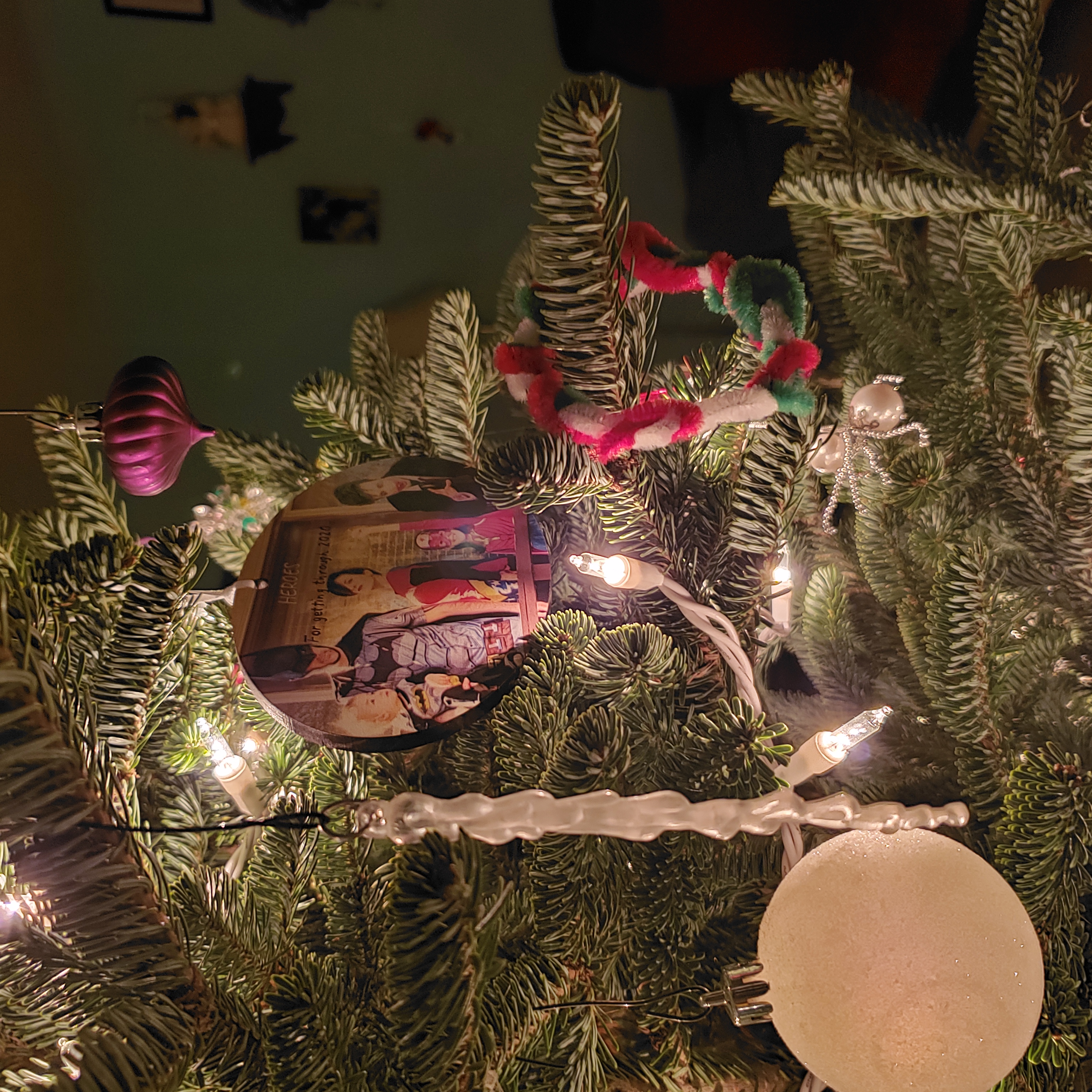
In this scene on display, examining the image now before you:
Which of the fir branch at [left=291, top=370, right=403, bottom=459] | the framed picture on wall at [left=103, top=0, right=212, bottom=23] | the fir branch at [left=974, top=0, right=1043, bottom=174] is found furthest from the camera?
the framed picture on wall at [left=103, top=0, right=212, bottom=23]

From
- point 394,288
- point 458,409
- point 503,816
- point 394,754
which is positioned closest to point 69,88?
point 394,288

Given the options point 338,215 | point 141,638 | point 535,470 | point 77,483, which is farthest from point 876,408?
point 338,215

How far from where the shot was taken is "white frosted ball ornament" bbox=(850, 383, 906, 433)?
55 cm

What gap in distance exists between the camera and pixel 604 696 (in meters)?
0.48

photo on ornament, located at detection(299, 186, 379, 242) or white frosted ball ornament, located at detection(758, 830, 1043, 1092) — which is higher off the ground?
photo on ornament, located at detection(299, 186, 379, 242)

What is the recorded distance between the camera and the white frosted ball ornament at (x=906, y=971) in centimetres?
33

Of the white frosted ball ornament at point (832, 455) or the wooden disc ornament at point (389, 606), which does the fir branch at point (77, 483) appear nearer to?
the wooden disc ornament at point (389, 606)

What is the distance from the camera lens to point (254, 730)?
0.62 m

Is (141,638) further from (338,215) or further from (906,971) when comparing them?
(338,215)

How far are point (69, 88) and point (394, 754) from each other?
1.41m

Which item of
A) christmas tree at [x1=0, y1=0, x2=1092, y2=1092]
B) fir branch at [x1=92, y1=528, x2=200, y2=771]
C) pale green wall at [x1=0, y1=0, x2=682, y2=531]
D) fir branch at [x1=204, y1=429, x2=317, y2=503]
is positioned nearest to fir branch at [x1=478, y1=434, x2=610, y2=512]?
christmas tree at [x1=0, y1=0, x2=1092, y2=1092]

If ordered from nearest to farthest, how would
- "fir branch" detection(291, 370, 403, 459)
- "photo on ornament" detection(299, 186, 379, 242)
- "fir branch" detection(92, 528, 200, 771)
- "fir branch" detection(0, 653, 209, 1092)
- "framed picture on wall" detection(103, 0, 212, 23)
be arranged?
"fir branch" detection(0, 653, 209, 1092) < "fir branch" detection(92, 528, 200, 771) < "fir branch" detection(291, 370, 403, 459) < "framed picture on wall" detection(103, 0, 212, 23) < "photo on ornament" detection(299, 186, 379, 242)

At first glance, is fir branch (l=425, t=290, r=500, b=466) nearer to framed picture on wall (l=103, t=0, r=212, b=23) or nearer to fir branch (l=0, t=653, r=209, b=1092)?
fir branch (l=0, t=653, r=209, b=1092)

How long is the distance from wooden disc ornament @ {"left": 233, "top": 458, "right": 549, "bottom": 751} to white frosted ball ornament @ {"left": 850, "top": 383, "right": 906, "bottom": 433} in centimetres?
28
